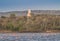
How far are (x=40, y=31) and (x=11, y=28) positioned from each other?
1.97 metres

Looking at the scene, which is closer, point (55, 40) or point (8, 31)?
point (55, 40)

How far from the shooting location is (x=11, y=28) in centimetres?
3328

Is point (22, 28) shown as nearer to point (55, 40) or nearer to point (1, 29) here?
point (1, 29)

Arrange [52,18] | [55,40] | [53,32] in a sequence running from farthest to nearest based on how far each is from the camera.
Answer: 1. [52,18]
2. [53,32]
3. [55,40]

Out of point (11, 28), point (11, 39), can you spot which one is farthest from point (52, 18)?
point (11, 39)

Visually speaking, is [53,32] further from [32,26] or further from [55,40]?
[55,40]

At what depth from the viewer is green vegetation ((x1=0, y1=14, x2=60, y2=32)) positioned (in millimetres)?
32938

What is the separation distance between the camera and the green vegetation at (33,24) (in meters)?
32.9

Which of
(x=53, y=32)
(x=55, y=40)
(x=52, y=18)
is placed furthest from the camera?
(x=52, y=18)

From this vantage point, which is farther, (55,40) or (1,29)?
(1,29)

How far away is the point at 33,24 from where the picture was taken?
33656 millimetres

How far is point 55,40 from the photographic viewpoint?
25422 millimetres

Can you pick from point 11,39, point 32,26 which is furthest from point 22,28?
point 11,39

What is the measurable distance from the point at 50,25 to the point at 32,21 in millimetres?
1506
